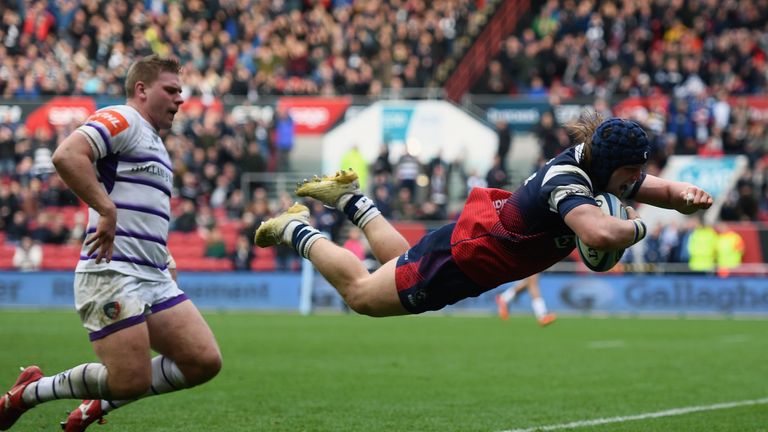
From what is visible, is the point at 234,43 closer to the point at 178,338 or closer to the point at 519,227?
the point at 178,338

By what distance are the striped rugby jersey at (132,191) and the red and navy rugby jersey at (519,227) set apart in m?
1.86

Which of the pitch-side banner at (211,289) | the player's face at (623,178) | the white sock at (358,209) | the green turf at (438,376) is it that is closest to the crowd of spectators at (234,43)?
the pitch-side banner at (211,289)

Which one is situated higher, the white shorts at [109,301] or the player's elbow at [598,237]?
the player's elbow at [598,237]

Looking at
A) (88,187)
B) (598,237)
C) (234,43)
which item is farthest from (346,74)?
(598,237)

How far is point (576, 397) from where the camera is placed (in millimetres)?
10711

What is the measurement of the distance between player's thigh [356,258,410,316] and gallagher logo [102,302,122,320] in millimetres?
1635

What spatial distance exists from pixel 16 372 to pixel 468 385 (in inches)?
176

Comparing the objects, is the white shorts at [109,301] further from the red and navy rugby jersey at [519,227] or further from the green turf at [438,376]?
the red and navy rugby jersey at [519,227]

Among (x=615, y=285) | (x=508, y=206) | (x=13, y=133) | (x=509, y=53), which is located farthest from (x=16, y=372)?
(x=509, y=53)

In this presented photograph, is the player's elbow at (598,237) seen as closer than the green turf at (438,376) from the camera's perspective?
Yes

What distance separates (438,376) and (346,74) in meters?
21.4

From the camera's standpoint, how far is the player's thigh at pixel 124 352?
679cm

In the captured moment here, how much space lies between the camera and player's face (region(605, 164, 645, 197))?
7.01 metres

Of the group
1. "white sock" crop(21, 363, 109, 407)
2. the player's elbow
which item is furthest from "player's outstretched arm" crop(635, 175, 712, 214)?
"white sock" crop(21, 363, 109, 407)
